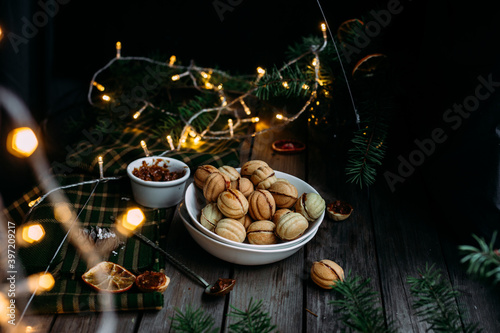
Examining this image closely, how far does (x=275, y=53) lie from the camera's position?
6.17 feet

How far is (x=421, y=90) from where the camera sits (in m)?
1.26

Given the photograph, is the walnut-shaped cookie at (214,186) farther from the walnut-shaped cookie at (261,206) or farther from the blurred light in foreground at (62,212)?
the blurred light in foreground at (62,212)

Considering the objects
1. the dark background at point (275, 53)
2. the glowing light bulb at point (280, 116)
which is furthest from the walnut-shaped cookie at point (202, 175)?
the dark background at point (275, 53)

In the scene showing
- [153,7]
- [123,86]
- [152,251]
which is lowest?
[152,251]

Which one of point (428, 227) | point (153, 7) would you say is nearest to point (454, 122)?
point (428, 227)

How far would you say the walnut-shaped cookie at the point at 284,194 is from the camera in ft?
3.46

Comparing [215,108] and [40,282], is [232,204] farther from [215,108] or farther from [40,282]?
[215,108]

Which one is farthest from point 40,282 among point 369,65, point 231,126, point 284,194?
point 369,65

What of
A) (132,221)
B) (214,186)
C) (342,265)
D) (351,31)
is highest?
(351,31)

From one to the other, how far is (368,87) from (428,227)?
1.47 ft

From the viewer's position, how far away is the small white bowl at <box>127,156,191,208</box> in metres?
1.16

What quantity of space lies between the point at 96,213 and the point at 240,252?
18.2 inches

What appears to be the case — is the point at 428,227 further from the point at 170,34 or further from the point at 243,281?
the point at 170,34

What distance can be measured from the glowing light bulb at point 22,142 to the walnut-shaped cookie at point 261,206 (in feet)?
2.91
